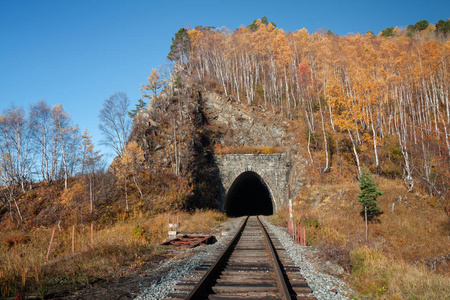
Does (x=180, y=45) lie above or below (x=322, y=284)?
above

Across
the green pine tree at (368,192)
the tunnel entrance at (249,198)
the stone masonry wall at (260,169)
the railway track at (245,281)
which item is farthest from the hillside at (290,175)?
the tunnel entrance at (249,198)

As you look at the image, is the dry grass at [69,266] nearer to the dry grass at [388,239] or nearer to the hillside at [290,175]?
the hillside at [290,175]

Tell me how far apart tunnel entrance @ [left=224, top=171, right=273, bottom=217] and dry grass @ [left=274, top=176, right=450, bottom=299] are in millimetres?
10101

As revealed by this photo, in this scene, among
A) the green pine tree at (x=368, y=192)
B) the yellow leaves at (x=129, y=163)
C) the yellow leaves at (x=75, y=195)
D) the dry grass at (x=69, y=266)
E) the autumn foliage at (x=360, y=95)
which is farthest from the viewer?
the yellow leaves at (x=129, y=163)

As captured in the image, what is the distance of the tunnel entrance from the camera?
28930 mm

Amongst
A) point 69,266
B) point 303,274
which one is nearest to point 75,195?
point 69,266

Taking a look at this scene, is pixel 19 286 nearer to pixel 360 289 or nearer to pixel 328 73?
pixel 360 289

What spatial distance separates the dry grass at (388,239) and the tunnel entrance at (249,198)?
1010 cm

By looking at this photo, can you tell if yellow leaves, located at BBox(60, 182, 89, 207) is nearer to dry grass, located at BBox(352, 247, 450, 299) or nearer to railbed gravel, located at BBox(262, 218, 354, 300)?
railbed gravel, located at BBox(262, 218, 354, 300)

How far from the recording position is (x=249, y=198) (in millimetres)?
37750

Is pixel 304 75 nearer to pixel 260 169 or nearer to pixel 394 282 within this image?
pixel 260 169

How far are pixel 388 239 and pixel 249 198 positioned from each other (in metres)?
27.8

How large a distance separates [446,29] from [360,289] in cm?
5545

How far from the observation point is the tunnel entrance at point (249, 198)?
28.9 m
